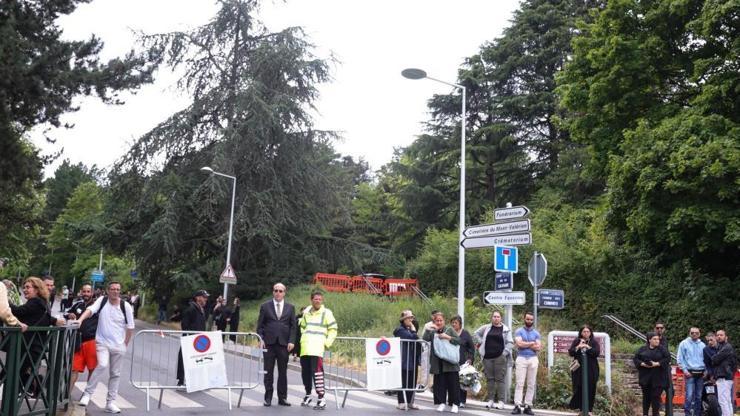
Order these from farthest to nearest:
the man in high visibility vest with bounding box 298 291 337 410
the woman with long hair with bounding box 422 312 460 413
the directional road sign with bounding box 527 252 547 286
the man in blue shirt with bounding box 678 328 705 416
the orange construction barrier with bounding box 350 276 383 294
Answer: the orange construction barrier with bounding box 350 276 383 294
the directional road sign with bounding box 527 252 547 286
the man in blue shirt with bounding box 678 328 705 416
the woman with long hair with bounding box 422 312 460 413
the man in high visibility vest with bounding box 298 291 337 410

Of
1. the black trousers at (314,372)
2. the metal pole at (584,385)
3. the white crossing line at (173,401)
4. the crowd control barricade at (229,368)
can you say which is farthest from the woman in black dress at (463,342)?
the white crossing line at (173,401)

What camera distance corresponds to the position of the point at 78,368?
10133mm

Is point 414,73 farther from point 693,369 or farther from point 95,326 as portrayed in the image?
point 95,326

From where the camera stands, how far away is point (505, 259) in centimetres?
1359

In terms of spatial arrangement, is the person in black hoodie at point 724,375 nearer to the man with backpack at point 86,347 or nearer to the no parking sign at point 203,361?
the no parking sign at point 203,361

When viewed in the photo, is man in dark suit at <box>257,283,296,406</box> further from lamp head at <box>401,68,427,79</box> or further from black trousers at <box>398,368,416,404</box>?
lamp head at <box>401,68,427,79</box>

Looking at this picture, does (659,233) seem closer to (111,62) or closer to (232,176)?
(111,62)

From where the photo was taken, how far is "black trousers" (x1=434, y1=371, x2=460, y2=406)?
38.7 ft

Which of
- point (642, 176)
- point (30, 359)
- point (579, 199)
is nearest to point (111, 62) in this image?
point (30, 359)

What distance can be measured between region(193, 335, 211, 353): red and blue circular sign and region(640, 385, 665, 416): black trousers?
7734mm

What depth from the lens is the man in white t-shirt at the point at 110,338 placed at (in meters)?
9.73

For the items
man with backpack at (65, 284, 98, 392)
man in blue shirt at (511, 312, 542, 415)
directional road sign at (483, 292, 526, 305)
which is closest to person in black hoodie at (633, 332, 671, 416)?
man in blue shirt at (511, 312, 542, 415)

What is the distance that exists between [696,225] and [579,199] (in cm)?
1606

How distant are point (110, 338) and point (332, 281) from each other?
1104 inches
